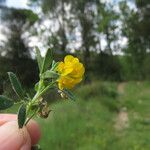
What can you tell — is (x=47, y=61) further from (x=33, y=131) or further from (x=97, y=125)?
(x=97, y=125)

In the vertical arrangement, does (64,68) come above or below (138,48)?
above

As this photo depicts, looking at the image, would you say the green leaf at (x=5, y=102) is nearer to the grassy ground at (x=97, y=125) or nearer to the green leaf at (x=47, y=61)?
the green leaf at (x=47, y=61)

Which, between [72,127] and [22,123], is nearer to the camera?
[22,123]

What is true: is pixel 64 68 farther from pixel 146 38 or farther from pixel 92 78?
pixel 146 38

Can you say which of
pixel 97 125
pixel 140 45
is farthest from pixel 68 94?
pixel 140 45

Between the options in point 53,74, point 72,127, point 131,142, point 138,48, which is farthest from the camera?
point 138,48

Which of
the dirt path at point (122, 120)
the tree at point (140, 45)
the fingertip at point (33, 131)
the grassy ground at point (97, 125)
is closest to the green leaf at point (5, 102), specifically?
the fingertip at point (33, 131)

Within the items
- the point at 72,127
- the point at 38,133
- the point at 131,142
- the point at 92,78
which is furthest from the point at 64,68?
the point at 92,78

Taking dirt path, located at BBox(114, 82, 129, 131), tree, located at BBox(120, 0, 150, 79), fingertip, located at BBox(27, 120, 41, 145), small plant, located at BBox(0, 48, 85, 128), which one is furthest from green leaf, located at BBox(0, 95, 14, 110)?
tree, located at BBox(120, 0, 150, 79)
